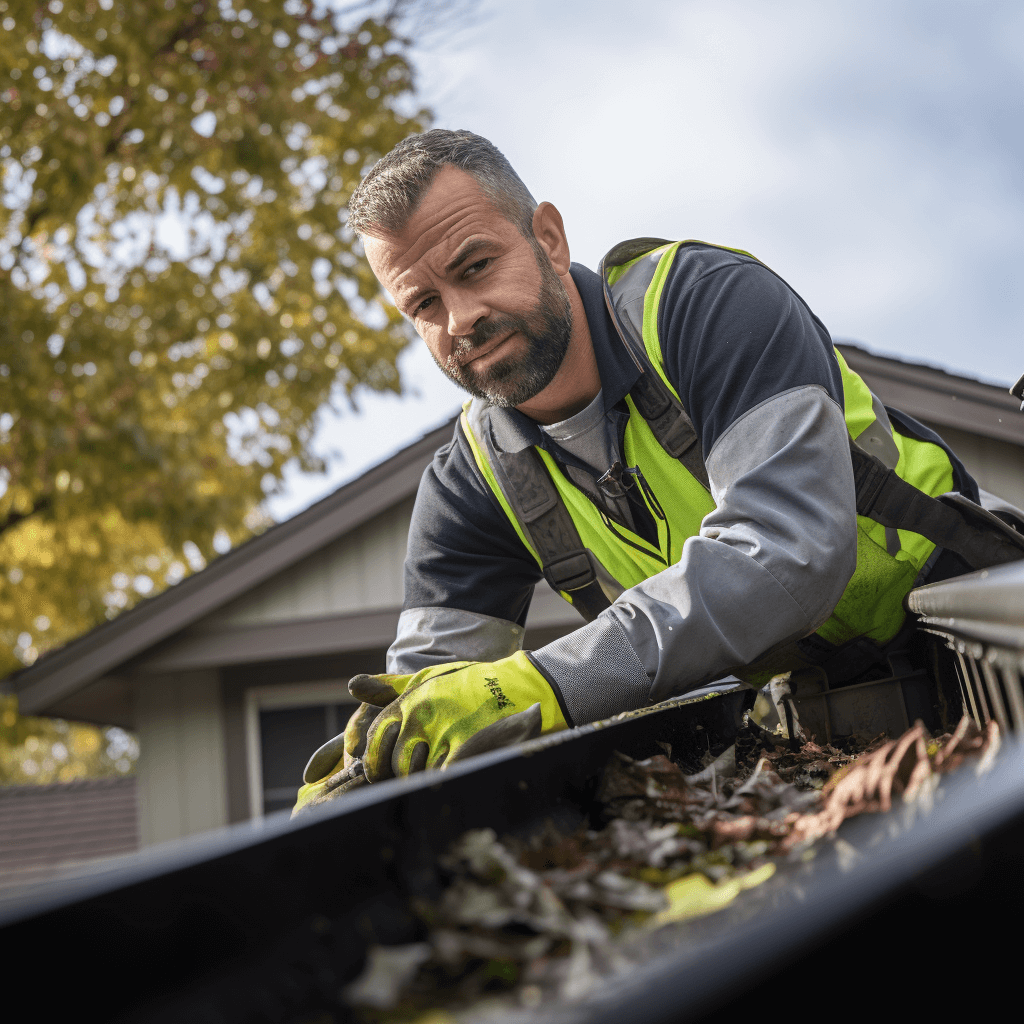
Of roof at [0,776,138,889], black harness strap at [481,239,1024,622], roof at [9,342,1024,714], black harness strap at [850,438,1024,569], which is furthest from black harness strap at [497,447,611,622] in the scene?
roof at [0,776,138,889]

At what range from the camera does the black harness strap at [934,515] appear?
1952 mm

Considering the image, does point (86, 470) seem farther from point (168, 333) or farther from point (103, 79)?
point (103, 79)

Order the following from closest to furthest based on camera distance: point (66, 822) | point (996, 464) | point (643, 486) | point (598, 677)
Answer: point (598, 677) < point (643, 486) < point (996, 464) < point (66, 822)

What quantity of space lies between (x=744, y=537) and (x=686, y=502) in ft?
1.95

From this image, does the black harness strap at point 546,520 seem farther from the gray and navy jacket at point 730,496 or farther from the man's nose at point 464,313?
the man's nose at point 464,313

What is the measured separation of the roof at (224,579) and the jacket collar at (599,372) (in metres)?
4.30

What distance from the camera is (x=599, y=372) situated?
2.35 metres

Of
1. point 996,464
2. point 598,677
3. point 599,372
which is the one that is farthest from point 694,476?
point 996,464

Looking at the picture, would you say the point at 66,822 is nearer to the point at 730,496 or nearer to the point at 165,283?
the point at 165,283

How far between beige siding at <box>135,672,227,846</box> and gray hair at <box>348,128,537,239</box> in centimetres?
565

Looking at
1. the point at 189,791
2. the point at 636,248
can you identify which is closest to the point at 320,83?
the point at 189,791

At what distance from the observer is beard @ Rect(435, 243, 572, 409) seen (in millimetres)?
2377

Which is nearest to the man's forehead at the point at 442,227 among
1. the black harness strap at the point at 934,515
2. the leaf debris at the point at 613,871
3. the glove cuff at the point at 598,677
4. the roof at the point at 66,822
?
the black harness strap at the point at 934,515

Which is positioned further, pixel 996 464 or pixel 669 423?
pixel 996 464
